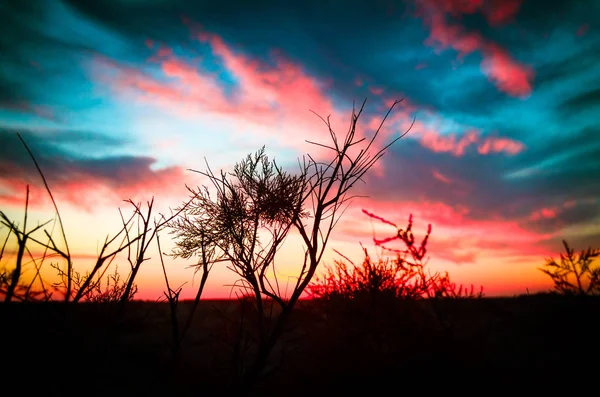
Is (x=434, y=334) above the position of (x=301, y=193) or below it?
below

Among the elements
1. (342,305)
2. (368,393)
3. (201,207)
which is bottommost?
(368,393)

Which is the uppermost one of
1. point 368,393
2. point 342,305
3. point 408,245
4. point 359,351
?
point 408,245

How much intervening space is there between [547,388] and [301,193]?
27.8 ft

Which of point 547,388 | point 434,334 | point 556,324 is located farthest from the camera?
point 556,324

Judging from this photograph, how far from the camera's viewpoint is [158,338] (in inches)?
716

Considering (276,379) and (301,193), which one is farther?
(276,379)

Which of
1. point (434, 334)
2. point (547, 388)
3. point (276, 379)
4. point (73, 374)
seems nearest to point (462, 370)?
point (434, 334)

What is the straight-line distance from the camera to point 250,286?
7.06m

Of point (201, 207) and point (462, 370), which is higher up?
point (201, 207)

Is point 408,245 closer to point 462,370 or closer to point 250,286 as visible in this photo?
point 250,286

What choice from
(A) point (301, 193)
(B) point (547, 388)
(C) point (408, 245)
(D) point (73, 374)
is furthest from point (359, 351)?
(D) point (73, 374)

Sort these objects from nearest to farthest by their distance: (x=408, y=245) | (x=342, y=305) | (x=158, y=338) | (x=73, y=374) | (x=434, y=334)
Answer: (x=73, y=374) < (x=408, y=245) < (x=434, y=334) < (x=342, y=305) < (x=158, y=338)

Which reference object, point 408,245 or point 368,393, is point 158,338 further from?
point 408,245

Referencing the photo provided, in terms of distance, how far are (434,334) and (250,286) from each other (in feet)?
19.1
